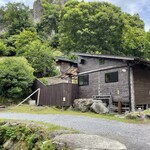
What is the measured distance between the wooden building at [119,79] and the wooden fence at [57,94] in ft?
4.00

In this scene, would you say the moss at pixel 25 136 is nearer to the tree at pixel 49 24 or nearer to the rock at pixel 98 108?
the rock at pixel 98 108

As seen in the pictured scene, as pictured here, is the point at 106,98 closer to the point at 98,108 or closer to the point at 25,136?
the point at 98,108

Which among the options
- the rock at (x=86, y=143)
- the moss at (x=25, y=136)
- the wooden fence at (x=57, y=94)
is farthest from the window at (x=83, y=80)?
the rock at (x=86, y=143)

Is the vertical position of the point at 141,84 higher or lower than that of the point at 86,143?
higher

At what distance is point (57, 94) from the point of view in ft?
71.0

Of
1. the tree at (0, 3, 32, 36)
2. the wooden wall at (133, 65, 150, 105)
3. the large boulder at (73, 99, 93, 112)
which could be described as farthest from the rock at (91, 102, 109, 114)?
the tree at (0, 3, 32, 36)

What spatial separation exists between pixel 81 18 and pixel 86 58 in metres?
15.3

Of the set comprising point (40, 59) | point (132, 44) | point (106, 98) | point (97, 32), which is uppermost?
point (97, 32)

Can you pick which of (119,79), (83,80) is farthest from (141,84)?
(83,80)

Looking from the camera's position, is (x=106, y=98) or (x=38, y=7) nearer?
(x=106, y=98)

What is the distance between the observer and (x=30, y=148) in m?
8.11

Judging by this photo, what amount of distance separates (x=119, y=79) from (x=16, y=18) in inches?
1467

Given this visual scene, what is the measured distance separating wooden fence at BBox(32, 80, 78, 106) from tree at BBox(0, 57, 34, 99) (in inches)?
62.0

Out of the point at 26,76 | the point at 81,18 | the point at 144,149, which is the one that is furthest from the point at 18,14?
the point at 144,149
